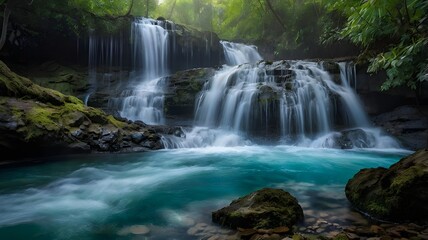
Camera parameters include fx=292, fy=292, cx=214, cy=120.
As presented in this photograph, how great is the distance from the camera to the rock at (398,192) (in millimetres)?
3148

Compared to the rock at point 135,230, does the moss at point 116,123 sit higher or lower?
higher

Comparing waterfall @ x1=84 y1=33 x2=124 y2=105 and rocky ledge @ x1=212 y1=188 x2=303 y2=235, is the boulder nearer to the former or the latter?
rocky ledge @ x1=212 y1=188 x2=303 y2=235

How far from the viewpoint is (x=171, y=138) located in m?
10.8

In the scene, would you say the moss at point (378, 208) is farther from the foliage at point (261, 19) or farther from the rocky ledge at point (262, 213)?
the foliage at point (261, 19)

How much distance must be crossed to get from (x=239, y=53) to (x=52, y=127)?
1613cm

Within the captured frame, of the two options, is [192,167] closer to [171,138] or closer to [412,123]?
[171,138]

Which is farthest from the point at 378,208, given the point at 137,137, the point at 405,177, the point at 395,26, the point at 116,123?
the point at 116,123

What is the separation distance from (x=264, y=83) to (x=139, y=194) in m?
9.38

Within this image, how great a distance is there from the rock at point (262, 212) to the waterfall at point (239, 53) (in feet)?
60.7

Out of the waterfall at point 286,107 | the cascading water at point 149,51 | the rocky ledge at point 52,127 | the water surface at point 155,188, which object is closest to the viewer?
the water surface at point 155,188

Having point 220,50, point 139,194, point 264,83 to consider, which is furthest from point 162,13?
point 139,194

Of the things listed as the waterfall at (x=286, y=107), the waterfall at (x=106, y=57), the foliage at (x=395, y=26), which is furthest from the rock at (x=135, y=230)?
the waterfall at (x=106, y=57)

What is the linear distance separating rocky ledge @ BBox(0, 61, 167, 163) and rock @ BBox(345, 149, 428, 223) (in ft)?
24.3

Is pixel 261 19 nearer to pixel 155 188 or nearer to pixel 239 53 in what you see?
Result: pixel 239 53
